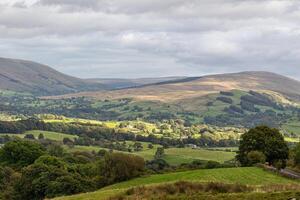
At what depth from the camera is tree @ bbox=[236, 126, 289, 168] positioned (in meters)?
95.0

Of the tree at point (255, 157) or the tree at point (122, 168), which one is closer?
the tree at point (122, 168)

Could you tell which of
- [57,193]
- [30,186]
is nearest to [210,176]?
Answer: [57,193]

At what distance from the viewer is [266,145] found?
95438 mm

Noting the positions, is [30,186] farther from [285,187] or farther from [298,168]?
[285,187]

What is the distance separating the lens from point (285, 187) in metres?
38.2

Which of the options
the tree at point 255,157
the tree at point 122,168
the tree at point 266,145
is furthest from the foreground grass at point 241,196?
the tree at point 266,145

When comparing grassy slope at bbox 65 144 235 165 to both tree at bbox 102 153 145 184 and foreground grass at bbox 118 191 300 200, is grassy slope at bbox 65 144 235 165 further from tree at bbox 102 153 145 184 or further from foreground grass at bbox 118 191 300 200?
foreground grass at bbox 118 191 300 200

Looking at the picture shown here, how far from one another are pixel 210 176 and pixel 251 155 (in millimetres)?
28491

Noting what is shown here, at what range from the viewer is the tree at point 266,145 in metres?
95.0

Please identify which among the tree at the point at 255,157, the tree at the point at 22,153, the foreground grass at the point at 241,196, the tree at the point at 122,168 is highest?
the foreground grass at the point at 241,196

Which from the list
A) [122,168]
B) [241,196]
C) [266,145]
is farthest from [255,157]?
[241,196]

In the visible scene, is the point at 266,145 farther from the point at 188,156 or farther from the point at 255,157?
the point at 188,156

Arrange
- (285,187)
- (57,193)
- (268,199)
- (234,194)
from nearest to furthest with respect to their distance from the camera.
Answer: (268,199)
(234,194)
(285,187)
(57,193)

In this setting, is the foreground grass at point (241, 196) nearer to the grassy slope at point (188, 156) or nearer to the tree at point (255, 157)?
the tree at point (255, 157)
